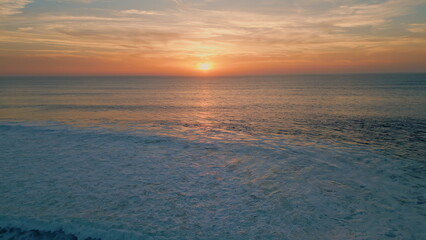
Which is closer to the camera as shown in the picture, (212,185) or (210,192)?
(210,192)

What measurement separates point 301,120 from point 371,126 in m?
6.36

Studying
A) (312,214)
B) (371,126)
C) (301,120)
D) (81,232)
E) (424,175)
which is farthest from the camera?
(301,120)

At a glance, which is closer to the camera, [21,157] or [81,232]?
[81,232]

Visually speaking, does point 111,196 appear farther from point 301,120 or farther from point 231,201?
point 301,120

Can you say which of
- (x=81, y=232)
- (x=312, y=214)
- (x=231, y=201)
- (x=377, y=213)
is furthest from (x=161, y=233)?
(x=377, y=213)

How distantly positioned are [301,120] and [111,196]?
73.6 feet

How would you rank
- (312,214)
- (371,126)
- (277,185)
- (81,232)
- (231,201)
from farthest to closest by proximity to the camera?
1. (371,126)
2. (277,185)
3. (231,201)
4. (312,214)
5. (81,232)

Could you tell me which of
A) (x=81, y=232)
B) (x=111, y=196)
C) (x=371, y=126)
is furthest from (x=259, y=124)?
(x=81, y=232)

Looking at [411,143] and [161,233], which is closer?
[161,233]

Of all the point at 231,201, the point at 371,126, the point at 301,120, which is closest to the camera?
the point at 231,201

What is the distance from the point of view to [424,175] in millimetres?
11609

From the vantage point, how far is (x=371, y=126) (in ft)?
78.1

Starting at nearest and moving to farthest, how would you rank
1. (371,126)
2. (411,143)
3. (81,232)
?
1. (81,232)
2. (411,143)
3. (371,126)

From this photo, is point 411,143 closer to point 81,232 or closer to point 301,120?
point 301,120
